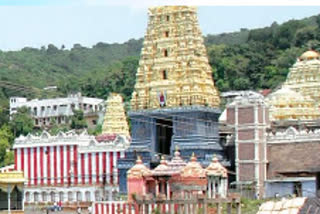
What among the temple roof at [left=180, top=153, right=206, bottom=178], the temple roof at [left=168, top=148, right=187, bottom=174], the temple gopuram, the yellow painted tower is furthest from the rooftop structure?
the temple roof at [left=180, top=153, right=206, bottom=178]

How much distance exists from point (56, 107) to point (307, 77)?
39.6 m

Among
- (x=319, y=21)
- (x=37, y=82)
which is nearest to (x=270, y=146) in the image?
(x=319, y=21)

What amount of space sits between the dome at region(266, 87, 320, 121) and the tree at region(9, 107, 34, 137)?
104ft

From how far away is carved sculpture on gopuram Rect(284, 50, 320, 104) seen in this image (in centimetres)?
4262

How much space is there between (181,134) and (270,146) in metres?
3.21

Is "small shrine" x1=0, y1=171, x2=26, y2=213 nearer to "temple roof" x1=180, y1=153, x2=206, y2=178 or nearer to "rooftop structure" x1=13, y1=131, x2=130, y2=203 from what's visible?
"temple roof" x1=180, y1=153, x2=206, y2=178

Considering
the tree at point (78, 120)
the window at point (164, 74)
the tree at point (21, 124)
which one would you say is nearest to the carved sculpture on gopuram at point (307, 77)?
the window at point (164, 74)

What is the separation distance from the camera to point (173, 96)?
120 ft

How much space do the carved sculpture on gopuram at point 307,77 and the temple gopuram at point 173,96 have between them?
6.57 meters

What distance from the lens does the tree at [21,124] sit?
69.5 m

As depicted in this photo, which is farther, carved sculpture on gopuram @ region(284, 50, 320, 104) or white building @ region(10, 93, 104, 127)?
white building @ region(10, 93, 104, 127)

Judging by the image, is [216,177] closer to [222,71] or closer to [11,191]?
[11,191]

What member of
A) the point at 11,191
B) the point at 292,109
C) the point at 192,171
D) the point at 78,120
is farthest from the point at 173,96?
the point at 78,120

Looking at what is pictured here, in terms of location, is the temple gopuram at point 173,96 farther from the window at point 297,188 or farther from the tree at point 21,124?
the tree at point 21,124
